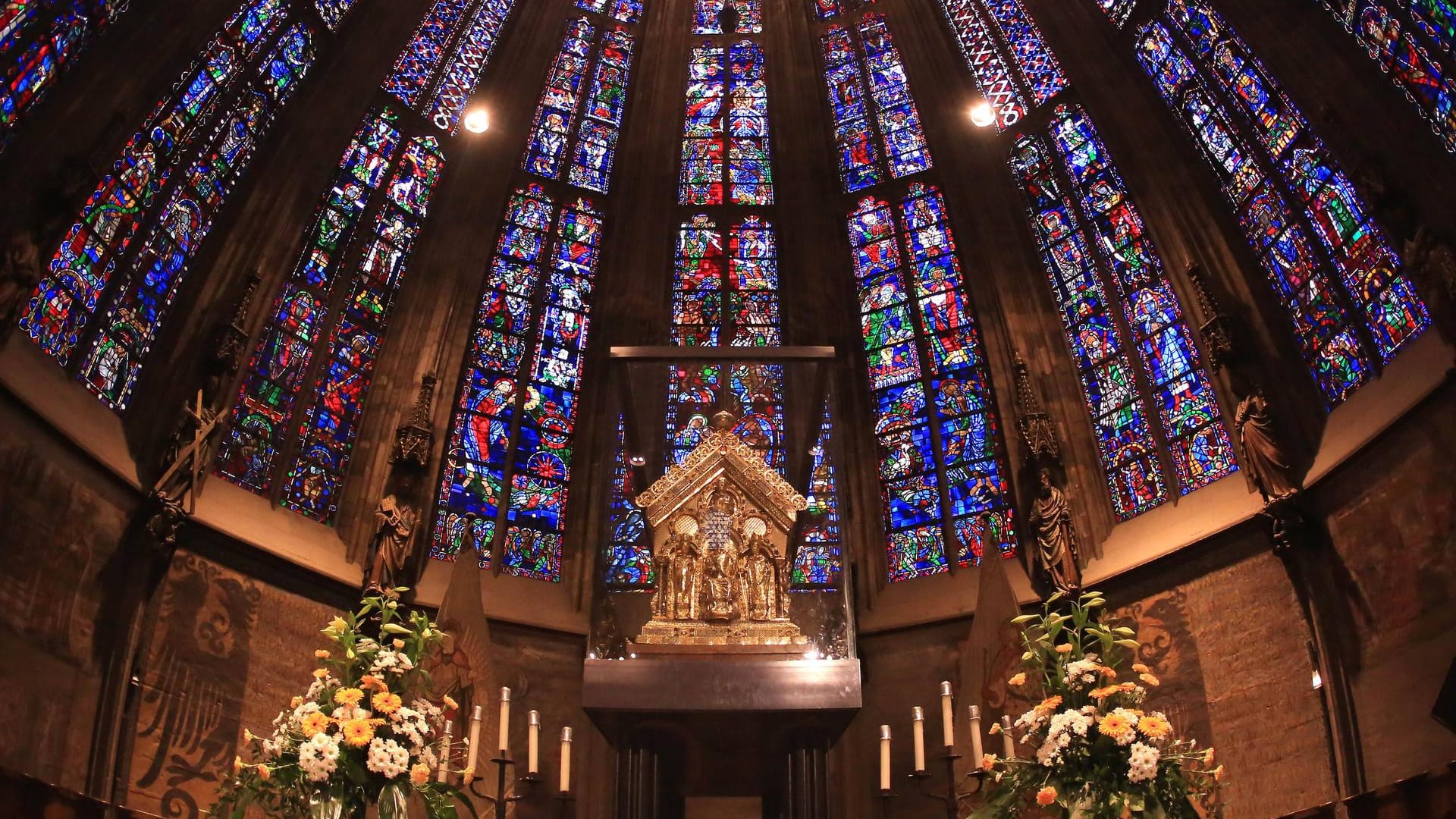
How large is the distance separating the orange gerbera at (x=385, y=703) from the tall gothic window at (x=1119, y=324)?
34.4ft

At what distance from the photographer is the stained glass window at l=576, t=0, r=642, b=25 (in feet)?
64.5

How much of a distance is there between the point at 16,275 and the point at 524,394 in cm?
718

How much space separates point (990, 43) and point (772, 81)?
340cm

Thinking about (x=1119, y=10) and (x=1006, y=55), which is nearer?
(x=1119, y=10)

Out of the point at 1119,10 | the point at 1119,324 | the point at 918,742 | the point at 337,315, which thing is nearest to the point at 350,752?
the point at 918,742

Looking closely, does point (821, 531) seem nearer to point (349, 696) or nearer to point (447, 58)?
point (349, 696)

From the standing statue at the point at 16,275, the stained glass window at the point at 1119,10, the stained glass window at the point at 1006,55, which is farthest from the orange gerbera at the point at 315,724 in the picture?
the stained glass window at the point at 1119,10

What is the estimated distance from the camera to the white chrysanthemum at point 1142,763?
595 cm

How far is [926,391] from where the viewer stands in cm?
1681

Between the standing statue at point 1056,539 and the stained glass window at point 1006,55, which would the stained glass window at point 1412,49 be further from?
the standing statue at point 1056,539

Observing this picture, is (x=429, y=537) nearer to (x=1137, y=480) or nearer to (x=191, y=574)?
(x=191, y=574)

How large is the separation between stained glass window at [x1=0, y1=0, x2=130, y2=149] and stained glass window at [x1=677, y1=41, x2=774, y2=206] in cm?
886

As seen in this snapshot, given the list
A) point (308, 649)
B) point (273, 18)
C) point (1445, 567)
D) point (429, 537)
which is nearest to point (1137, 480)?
point (1445, 567)

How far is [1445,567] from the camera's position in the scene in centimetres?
1048
